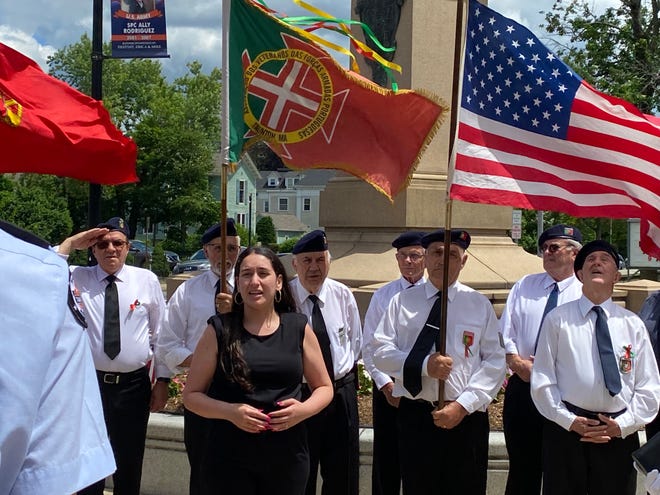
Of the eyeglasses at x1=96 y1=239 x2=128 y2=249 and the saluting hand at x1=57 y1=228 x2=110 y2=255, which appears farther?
the eyeglasses at x1=96 y1=239 x2=128 y2=249

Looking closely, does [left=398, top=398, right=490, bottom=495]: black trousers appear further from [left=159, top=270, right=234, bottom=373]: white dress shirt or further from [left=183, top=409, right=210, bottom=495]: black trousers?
[left=159, top=270, right=234, bottom=373]: white dress shirt

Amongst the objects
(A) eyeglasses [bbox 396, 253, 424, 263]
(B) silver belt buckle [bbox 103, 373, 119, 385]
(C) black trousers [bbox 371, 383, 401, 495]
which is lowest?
(C) black trousers [bbox 371, 383, 401, 495]

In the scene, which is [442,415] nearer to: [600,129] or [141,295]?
[600,129]

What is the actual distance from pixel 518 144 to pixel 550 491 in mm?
2105

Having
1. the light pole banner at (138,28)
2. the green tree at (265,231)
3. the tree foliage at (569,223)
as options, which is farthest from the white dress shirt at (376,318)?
the green tree at (265,231)

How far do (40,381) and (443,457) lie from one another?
392 cm

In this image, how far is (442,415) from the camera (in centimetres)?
464

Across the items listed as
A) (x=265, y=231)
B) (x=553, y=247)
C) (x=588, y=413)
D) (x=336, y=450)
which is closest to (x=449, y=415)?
(x=588, y=413)

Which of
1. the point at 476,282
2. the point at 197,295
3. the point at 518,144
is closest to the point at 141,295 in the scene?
the point at 197,295

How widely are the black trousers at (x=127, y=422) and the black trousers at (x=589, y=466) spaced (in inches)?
112

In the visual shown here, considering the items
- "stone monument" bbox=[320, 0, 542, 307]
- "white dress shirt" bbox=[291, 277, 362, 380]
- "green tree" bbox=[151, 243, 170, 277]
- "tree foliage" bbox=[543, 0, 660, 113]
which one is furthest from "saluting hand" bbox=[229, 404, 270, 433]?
"green tree" bbox=[151, 243, 170, 277]

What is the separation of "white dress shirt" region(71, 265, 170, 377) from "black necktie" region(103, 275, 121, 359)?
3 cm

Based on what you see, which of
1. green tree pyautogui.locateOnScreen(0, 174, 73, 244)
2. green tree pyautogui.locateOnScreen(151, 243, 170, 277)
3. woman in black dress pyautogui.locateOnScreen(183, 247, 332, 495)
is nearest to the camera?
woman in black dress pyautogui.locateOnScreen(183, 247, 332, 495)

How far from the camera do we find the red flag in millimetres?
5344
